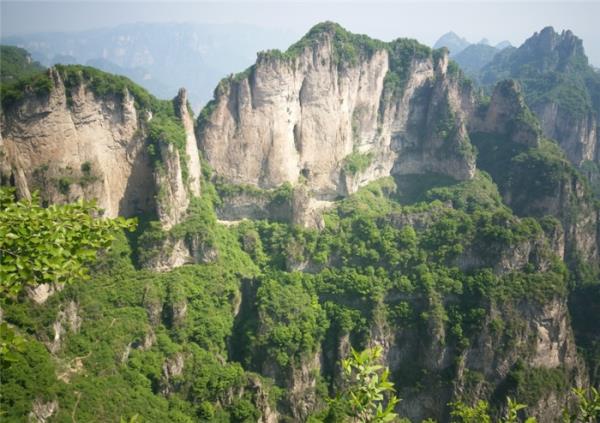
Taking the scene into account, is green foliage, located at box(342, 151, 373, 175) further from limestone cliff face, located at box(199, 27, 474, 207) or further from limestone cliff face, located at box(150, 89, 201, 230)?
limestone cliff face, located at box(150, 89, 201, 230)

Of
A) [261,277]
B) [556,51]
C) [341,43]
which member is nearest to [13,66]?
[341,43]

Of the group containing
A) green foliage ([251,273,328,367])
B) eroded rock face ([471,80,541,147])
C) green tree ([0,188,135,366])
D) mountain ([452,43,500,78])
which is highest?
mountain ([452,43,500,78])

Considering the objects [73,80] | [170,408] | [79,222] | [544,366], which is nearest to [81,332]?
[170,408]

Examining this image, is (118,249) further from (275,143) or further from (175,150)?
(275,143)

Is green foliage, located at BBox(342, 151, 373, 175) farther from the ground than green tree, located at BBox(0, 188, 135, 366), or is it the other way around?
green foliage, located at BBox(342, 151, 373, 175)

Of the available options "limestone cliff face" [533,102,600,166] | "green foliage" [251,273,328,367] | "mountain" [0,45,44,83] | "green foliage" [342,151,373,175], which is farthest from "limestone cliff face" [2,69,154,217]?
"limestone cliff face" [533,102,600,166]

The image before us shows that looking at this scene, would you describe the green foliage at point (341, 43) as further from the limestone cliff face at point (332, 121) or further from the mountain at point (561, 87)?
the mountain at point (561, 87)
